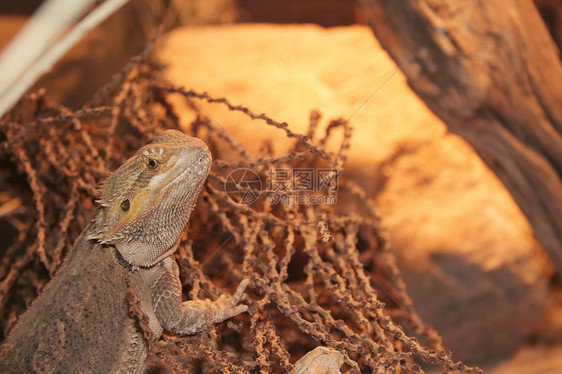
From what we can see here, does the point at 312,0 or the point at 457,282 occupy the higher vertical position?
the point at 312,0

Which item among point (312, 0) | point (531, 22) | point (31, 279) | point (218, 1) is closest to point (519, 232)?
point (531, 22)

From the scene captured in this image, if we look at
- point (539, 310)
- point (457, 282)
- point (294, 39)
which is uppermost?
point (294, 39)

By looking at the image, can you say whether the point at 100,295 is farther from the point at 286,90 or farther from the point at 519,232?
the point at 519,232

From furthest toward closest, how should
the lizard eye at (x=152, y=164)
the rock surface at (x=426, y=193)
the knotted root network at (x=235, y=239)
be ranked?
the rock surface at (x=426, y=193)
the lizard eye at (x=152, y=164)
the knotted root network at (x=235, y=239)

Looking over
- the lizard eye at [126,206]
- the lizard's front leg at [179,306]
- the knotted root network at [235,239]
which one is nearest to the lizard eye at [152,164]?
the lizard eye at [126,206]
